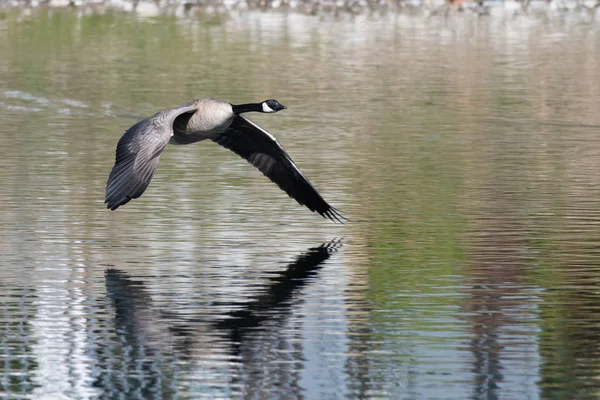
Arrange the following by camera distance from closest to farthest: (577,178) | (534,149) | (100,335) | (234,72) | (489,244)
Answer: (100,335)
(489,244)
(577,178)
(534,149)
(234,72)

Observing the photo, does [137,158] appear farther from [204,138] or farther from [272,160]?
[272,160]

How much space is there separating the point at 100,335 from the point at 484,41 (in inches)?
1666

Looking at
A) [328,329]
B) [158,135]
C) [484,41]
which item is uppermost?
[158,135]

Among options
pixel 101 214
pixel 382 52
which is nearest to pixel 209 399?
pixel 101 214

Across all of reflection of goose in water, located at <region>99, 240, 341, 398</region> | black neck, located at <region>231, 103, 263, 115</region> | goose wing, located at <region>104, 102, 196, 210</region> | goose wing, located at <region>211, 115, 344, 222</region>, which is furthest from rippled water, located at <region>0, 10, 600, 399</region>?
black neck, located at <region>231, 103, 263, 115</region>

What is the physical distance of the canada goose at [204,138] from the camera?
1514 cm

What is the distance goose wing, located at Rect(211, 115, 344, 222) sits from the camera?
17.7m

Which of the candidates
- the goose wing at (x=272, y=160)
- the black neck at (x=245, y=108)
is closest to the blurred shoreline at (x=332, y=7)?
the goose wing at (x=272, y=160)

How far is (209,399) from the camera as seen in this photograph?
10.7 metres

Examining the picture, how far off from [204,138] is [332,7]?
5909cm

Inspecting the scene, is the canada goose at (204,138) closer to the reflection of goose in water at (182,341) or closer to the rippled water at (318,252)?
the rippled water at (318,252)

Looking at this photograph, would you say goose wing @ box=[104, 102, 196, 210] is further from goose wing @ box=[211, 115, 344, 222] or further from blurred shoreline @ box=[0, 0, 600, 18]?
blurred shoreline @ box=[0, 0, 600, 18]

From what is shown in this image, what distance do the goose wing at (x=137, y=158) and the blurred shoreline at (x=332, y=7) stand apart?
182 feet

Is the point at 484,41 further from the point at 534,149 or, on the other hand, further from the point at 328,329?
the point at 328,329
